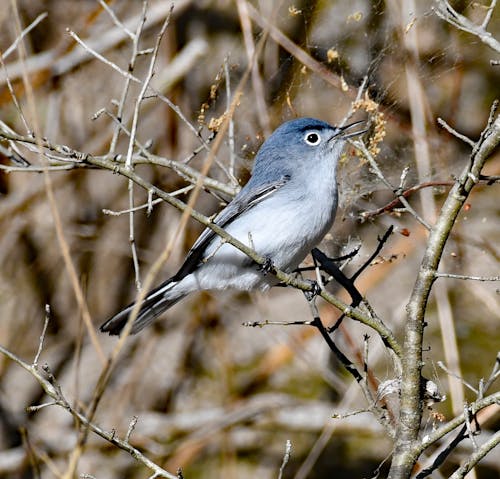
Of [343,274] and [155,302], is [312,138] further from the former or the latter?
[155,302]

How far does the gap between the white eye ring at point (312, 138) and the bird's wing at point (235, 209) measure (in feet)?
0.54

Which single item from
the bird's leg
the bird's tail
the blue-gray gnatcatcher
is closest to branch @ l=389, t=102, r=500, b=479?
the bird's leg

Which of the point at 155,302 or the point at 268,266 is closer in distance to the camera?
the point at 268,266

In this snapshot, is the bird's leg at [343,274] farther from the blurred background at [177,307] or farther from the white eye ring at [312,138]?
the blurred background at [177,307]

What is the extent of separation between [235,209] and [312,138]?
1.36 ft

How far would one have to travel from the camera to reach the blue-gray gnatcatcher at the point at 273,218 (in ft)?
8.93

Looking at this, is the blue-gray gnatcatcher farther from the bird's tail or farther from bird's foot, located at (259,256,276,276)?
bird's foot, located at (259,256,276,276)

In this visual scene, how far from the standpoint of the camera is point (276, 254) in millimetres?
2740

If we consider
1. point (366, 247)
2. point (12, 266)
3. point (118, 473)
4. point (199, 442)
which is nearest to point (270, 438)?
point (199, 442)

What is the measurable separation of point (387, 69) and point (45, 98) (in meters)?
2.39

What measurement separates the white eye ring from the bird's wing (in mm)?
164

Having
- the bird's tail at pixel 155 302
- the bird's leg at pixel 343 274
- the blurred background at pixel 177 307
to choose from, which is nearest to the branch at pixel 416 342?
the bird's leg at pixel 343 274

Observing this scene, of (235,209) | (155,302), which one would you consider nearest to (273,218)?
(235,209)

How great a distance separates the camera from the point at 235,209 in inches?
113
